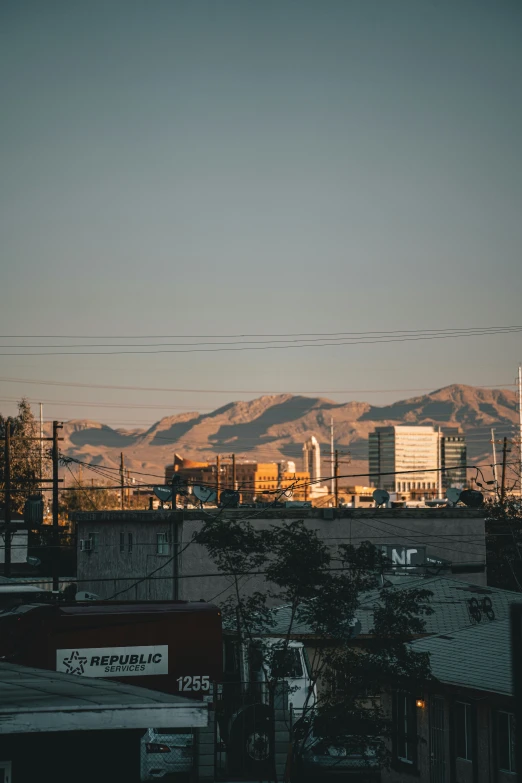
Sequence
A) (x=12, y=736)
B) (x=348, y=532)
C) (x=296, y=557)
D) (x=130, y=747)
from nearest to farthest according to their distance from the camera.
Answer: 1. (x=12, y=736)
2. (x=130, y=747)
3. (x=296, y=557)
4. (x=348, y=532)

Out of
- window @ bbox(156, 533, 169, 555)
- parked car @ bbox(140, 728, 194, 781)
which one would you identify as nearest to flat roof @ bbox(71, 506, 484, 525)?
window @ bbox(156, 533, 169, 555)

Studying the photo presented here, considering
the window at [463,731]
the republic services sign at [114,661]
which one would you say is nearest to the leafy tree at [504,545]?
the window at [463,731]

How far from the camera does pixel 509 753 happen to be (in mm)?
23281

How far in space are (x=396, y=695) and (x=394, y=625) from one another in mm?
4451

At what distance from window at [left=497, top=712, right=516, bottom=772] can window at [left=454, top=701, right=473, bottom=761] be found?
1092 millimetres

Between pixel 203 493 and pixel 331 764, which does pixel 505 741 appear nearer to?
pixel 331 764

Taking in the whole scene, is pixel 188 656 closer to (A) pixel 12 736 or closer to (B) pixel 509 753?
(B) pixel 509 753

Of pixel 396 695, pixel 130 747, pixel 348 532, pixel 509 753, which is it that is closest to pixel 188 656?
pixel 396 695

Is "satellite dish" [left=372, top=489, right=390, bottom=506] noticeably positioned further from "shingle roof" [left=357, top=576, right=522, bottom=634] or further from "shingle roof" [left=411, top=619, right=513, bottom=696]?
"shingle roof" [left=411, top=619, right=513, bottom=696]

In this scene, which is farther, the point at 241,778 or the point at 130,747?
the point at 241,778

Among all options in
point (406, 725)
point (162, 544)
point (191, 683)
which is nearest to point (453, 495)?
point (162, 544)

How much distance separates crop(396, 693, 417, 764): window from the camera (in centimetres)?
2706

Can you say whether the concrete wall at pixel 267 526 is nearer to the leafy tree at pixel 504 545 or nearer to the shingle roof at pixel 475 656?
the leafy tree at pixel 504 545

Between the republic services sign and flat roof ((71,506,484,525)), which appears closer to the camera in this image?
the republic services sign
